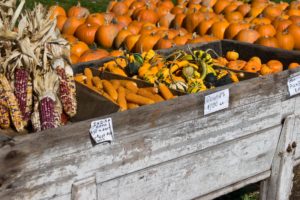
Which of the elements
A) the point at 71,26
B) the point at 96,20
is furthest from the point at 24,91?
the point at 96,20

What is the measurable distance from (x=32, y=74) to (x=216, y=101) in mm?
1035

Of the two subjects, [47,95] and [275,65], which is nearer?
[47,95]

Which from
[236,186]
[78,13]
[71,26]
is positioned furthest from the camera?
[78,13]

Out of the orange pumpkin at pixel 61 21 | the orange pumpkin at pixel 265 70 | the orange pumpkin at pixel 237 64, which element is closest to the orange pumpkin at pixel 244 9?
the orange pumpkin at pixel 61 21

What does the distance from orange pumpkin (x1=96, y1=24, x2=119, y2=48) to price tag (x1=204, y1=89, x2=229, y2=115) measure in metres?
4.13

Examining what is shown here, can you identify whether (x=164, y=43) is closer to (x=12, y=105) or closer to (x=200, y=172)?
(x=200, y=172)

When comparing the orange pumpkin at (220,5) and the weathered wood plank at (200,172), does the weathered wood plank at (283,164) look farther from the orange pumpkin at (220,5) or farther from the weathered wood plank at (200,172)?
the orange pumpkin at (220,5)

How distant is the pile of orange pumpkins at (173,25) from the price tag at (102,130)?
274cm

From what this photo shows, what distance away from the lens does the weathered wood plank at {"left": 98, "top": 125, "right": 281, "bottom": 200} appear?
9.64 ft

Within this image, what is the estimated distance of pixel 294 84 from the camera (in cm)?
364

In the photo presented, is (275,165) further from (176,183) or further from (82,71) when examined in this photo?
(82,71)

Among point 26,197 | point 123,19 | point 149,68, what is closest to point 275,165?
point 149,68

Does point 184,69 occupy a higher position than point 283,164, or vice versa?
point 184,69

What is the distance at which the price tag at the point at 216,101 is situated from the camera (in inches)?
125
